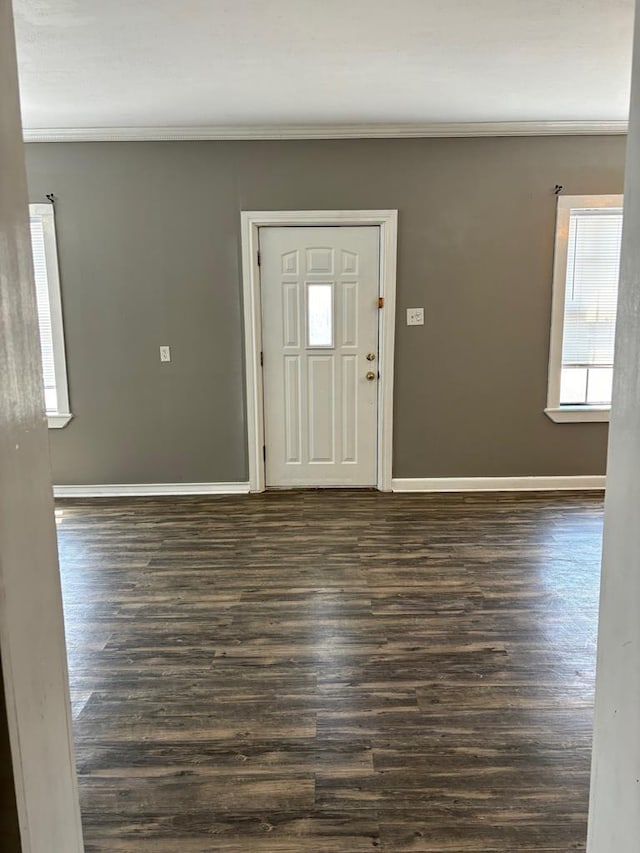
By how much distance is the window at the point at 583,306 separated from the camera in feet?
13.8

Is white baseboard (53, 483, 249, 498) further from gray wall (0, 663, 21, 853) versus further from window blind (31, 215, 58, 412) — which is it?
gray wall (0, 663, 21, 853)

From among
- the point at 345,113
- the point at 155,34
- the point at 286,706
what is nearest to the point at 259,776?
the point at 286,706

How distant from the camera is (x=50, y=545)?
934 millimetres

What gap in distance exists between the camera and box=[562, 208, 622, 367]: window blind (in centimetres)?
424

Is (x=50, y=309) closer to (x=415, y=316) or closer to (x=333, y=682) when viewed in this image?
(x=415, y=316)

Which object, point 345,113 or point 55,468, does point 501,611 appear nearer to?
point 345,113

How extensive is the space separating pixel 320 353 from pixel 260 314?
1.69ft

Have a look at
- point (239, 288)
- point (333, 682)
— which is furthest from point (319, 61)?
point (333, 682)

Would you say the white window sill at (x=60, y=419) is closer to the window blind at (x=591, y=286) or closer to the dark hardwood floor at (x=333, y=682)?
the dark hardwood floor at (x=333, y=682)

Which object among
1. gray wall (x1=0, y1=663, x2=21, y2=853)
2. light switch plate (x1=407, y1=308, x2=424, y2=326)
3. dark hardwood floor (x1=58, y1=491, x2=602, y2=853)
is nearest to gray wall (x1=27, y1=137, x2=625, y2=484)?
light switch plate (x1=407, y1=308, x2=424, y2=326)

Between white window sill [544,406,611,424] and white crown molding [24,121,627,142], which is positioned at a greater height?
white crown molding [24,121,627,142]

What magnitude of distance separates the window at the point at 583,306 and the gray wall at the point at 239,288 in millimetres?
90

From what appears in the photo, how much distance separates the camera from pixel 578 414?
4.41 metres

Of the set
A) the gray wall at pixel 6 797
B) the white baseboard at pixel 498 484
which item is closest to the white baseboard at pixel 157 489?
the white baseboard at pixel 498 484
